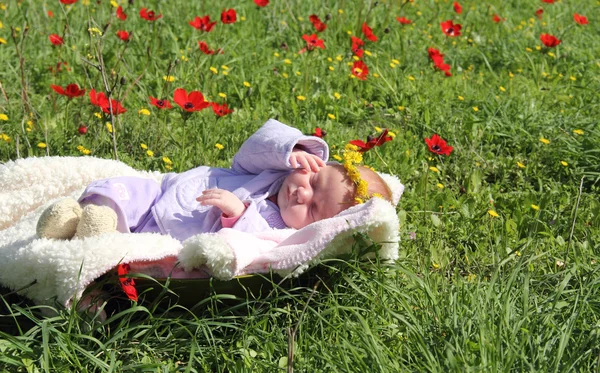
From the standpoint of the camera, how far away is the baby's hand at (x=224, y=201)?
2.91 meters

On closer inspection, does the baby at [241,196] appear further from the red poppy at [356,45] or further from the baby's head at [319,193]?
the red poppy at [356,45]

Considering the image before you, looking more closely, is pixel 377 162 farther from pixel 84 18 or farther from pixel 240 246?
pixel 84 18

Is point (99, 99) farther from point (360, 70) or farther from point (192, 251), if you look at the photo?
point (360, 70)

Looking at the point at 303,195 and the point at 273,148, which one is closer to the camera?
the point at 303,195

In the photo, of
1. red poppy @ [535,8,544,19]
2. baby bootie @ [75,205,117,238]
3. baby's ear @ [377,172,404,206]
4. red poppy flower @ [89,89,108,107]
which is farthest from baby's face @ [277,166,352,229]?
red poppy @ [535,8,544,19]

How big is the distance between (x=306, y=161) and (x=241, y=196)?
0.29 metres

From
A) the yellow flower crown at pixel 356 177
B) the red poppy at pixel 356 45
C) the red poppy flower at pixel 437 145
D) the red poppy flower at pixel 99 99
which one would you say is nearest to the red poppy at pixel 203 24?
the red poppy at pixel 356 45

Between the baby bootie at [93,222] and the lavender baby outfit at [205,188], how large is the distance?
17 cm

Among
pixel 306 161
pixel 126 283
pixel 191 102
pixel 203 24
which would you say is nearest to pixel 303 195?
pixel 306 161

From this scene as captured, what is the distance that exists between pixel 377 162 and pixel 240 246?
1459 millimetres

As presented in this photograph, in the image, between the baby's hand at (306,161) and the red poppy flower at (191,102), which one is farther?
the red poppy flower at (191,102)

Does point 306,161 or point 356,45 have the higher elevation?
point 306,161

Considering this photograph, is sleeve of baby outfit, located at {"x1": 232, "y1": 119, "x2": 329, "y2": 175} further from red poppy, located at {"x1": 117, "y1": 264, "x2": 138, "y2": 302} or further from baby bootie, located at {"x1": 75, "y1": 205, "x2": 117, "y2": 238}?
red poppy, located at {"x1": 117, "y1": 264, "x2": 138, "y2": 302}

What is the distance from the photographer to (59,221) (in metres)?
2.72
